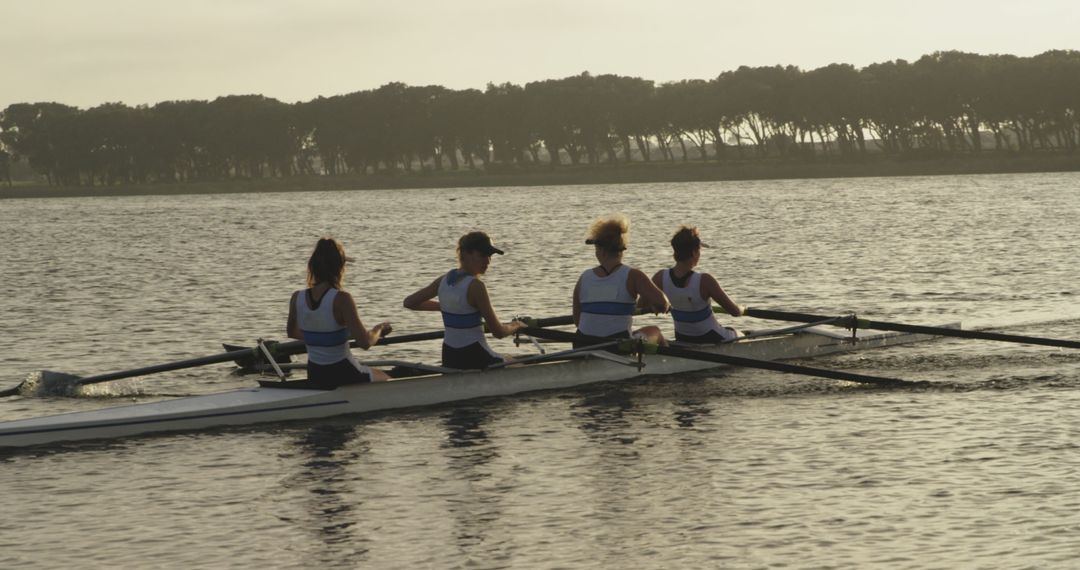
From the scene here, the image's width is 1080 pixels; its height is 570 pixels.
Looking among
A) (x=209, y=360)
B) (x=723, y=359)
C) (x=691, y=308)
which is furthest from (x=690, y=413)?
(x=209, y=360)

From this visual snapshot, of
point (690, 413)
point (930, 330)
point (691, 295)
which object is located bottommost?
point (690, 413)

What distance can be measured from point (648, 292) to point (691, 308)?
6.81 feet

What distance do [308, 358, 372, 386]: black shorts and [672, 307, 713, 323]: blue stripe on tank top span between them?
4.32 metres

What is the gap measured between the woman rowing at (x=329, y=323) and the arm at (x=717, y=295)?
13.6 feet

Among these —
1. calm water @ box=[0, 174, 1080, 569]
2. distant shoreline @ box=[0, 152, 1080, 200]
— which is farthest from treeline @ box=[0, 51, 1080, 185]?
calm water @ box=[0, 174, 1080, 569]

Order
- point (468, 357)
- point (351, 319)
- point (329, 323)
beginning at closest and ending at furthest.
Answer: point (351, 319) → point (329, 323) → point (468, 357)

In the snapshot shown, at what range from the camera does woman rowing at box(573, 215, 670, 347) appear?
15719mm

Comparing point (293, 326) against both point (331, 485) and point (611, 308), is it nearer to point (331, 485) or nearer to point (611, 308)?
point (331, 485)

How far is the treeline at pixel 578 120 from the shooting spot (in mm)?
128875

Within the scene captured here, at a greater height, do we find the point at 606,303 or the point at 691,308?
the point at 606,303

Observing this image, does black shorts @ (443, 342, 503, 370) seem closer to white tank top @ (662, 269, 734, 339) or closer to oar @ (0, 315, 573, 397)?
oar @ (0, 315, 573, 397)

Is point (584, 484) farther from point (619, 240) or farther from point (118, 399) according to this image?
point (118, 399)

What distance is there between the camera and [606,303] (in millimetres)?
16516

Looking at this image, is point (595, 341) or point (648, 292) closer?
point (648, 292)
